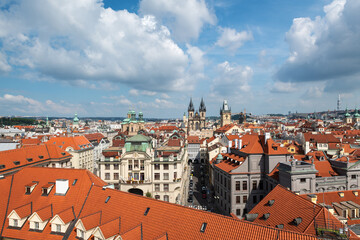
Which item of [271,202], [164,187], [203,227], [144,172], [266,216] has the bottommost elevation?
[164,187]

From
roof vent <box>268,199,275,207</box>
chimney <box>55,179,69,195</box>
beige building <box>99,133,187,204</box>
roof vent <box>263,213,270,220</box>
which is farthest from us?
beige building <box>99,133,187,204</box>

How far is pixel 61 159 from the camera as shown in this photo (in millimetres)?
65000

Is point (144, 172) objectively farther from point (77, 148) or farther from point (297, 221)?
point (77, 148)

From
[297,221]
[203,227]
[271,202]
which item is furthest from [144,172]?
[297,221]

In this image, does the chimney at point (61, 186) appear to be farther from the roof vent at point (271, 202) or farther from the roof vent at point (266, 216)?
the roof vent at point (271, 202)

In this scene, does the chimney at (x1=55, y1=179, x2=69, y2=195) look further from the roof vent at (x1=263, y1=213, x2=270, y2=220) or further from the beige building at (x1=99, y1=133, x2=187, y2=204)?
the beige building at (x1=99, y1=133, x2=187, y2=204)

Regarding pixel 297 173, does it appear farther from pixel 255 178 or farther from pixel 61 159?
pixel 61 159

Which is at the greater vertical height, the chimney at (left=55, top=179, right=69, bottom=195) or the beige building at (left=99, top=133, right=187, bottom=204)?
the chimney at (left=55, top=179, right=69, bottom=195)

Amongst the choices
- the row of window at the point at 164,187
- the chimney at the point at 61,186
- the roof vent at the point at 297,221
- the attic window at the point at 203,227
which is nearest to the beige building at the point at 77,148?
the row of window at the point at 164,187

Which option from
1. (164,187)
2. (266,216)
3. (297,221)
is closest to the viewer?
(297,221)

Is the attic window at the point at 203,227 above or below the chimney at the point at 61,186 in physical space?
below

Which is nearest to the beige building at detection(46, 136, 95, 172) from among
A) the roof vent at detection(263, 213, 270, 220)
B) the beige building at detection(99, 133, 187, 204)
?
the beige building at detection(99, 133, 187, 204)

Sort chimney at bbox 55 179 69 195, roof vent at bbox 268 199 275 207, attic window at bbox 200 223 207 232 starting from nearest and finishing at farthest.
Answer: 1. attic window at bbox 200 223 207 232
2. chimney at bbox 55 179 69 195
3. roof vent at bbox 268 199 275 207

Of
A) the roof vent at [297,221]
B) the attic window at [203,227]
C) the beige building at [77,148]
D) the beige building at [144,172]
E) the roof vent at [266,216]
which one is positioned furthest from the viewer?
the beige building at [77,148]
